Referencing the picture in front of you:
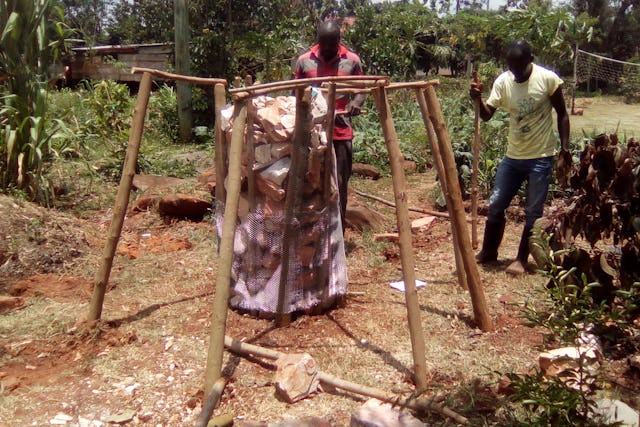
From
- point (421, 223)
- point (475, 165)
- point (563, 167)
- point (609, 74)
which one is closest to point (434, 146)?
point (563, 167)

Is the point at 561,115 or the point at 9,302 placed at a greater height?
the point at 561,115

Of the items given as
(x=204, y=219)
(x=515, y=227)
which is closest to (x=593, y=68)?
(x=515, y=227)

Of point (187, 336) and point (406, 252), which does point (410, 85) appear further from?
point (187, 336)

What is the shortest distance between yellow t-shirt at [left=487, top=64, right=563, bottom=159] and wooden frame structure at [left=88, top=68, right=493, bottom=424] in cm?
96

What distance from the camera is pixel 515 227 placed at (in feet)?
19.6

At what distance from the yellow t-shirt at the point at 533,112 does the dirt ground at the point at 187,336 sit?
37.0 inches

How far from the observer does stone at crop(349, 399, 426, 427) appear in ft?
8.57

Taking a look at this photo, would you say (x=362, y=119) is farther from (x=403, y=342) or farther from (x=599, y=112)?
(x=599, y=112)

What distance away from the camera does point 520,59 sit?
4.23 metres

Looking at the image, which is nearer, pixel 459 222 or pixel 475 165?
pixel 459 222

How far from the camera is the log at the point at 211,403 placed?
8.93 feet

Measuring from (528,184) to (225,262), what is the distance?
256cm

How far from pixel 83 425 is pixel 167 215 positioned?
3.39 metres

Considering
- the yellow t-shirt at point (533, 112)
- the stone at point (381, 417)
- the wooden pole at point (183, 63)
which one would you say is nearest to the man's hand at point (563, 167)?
the yellow t-shirt at point (533, 112)
